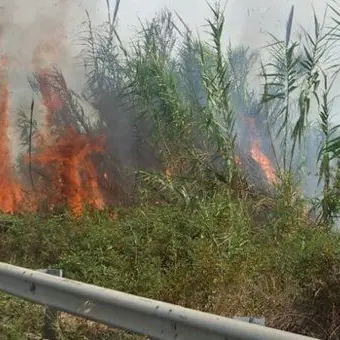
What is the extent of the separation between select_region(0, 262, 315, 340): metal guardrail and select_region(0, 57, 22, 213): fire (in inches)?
407

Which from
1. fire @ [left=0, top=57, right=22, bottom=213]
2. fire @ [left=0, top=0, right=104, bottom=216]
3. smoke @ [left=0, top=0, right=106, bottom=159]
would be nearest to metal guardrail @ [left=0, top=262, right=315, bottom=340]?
fire @ [left=0, top=0, right=104, bottom=216]

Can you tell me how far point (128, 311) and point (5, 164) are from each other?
1287 centimetres

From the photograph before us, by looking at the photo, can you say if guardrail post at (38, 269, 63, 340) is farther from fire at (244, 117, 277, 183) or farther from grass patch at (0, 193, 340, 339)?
fire at (244, 117, 277, 183)

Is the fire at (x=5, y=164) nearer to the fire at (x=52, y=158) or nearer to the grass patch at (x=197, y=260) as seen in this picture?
the fire at (x=52, y=158)

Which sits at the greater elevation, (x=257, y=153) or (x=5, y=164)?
(x=257, y=153)

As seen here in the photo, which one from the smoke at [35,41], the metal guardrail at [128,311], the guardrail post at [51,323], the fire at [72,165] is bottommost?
the guardrail post at [51,323]

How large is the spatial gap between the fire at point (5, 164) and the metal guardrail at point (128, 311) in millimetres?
10350

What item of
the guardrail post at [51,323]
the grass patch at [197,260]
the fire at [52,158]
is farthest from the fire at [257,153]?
the guardrail post at [51,323]

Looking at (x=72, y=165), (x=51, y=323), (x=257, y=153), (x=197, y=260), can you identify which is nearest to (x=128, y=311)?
(x=51, y=323)

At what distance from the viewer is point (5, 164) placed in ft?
54.4

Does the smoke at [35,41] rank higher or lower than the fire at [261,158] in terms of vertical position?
higher

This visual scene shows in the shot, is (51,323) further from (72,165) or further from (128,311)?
(72,165)

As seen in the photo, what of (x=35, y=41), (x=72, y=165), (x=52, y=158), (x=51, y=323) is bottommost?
(x=51, y=323)

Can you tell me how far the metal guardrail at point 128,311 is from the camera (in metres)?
3.63
